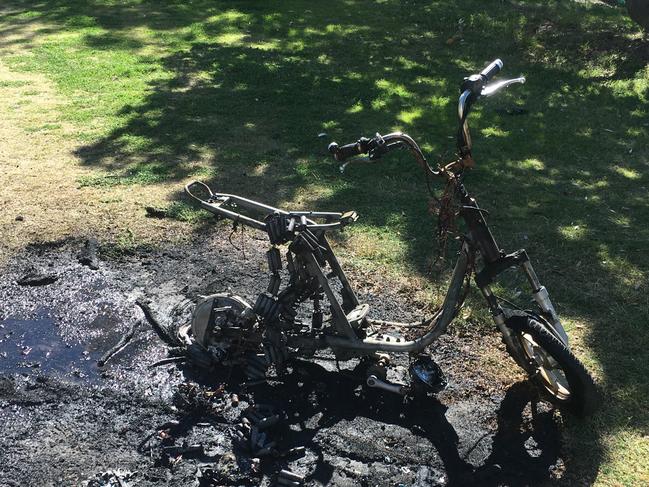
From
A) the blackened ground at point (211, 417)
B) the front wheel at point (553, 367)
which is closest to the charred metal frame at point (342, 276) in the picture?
the front wheel at point (553, 367)

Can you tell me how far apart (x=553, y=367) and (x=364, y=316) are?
1.20 meters

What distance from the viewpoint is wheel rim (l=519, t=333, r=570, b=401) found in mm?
4387

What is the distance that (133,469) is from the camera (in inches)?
163

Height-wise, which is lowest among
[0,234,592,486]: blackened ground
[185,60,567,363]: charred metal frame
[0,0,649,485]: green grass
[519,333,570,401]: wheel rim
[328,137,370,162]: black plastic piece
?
[0,0,649,485]: green grass

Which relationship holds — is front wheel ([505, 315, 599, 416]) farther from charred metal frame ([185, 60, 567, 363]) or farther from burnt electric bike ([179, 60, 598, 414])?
charred metal frame ([185, 60, 567, 363])

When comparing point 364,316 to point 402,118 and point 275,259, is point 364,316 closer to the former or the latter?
point 275,259

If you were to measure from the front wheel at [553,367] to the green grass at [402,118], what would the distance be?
20cm

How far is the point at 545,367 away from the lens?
14.6 feet

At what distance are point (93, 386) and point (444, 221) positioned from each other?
249 cm

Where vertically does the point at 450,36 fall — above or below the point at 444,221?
below

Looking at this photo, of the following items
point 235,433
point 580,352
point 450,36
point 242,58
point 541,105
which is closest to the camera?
point 235,433

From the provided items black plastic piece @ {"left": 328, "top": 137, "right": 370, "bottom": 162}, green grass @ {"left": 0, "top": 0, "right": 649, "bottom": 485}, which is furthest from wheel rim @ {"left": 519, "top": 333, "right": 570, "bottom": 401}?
black plastic piece @ {"left": 328, "top": 137, "right": 370, "bottom": 162}

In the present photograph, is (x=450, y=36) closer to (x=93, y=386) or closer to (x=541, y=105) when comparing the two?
(x=541, y=105)

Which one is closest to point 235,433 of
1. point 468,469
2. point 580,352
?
point 468,469
